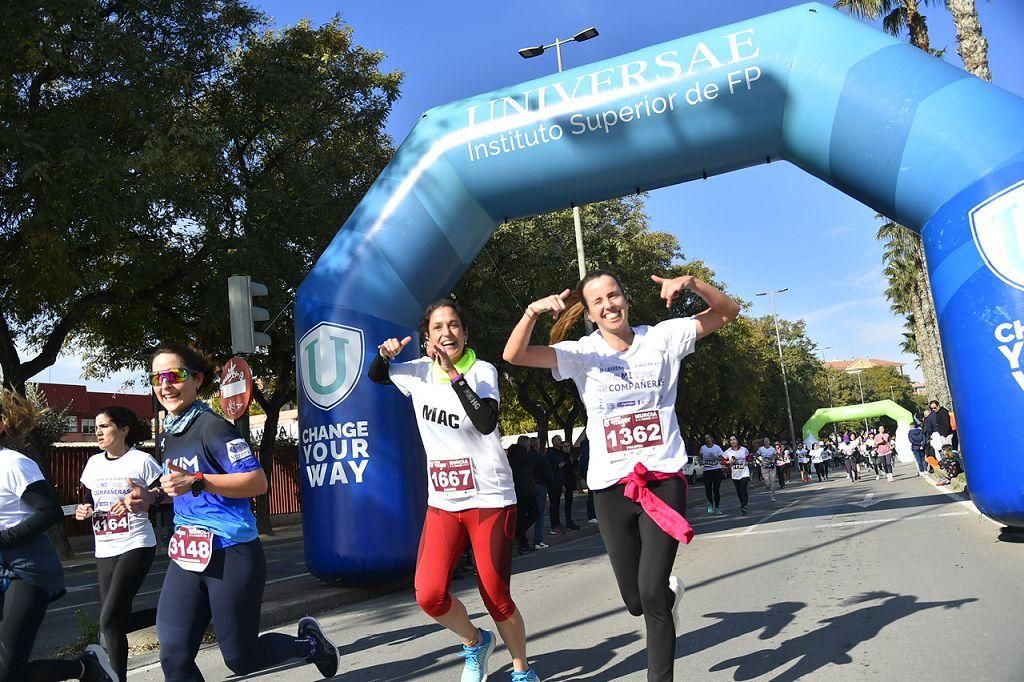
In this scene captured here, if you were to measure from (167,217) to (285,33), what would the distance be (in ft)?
19.4

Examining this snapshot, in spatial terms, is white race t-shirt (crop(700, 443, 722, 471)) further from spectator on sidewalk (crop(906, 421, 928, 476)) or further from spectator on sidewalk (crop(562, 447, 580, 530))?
spectator on sidewalk (crop(906, 421, 928, 476))

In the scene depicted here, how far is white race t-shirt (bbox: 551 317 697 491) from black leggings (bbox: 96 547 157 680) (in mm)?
2743

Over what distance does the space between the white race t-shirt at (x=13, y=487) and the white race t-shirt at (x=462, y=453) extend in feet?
6.32

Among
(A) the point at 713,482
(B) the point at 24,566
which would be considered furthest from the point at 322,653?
(A) the point at 713,482

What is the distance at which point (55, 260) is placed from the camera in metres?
12.9

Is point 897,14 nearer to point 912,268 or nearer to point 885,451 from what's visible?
point 885,451

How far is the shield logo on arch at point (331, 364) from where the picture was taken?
901 centimetres

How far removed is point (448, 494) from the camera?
427cm

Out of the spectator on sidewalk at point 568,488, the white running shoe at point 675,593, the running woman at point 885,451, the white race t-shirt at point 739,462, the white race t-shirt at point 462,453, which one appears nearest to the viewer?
the white running shoe at point 675,593

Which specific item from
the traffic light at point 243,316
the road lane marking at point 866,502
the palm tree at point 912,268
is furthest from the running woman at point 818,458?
the traffic light at point 243,316

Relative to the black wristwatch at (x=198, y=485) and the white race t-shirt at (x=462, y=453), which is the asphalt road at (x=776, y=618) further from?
the black wristwatch at (x=198, y=485)

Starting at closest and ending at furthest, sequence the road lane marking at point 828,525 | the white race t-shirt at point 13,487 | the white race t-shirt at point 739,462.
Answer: the white race t-shirt at point 13,487 → the road lane marking at point 828,525 → the white race t-shirt at point 739,462

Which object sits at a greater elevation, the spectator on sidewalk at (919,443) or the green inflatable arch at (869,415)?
the green inflatable arch at (869,415)

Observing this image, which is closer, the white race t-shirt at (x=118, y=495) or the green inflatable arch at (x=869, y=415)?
the white race t-shirt at (x=118, y=495)
